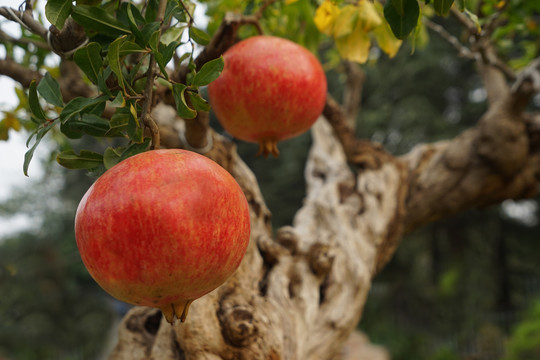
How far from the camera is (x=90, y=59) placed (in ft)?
2.66

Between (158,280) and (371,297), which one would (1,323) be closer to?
(158,280)

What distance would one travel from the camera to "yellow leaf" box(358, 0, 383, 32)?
4.25ft

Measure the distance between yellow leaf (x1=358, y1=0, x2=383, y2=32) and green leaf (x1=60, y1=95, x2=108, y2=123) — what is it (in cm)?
79

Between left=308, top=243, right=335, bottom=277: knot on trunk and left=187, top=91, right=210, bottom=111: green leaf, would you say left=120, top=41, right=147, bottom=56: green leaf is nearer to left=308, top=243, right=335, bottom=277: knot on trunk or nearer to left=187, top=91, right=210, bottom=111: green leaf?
left=187, top=91, right=210, bottom=111: green leaf

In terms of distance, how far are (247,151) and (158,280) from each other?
11384mm

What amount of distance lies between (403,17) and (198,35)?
45 centimetres

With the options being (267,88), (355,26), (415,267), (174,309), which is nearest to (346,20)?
(355,26)

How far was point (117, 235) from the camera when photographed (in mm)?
703

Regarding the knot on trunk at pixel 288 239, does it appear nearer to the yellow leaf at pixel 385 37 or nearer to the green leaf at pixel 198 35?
the yellow leaf at pixel 385 37

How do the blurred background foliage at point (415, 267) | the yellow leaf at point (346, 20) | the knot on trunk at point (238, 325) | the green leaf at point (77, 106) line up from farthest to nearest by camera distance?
the blurred background foliage at point (415, 267)
the yellow leaf at point (346, 20)
the knot on trunk at point (238, 325)
the green leaf at point (77, 106)

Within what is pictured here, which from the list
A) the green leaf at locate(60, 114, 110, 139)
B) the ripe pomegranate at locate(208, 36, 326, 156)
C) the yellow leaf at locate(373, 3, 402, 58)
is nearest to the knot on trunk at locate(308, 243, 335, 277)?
the ripe pomegranate at locate(208, 36, 326, 156)

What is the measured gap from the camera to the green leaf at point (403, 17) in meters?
0.86

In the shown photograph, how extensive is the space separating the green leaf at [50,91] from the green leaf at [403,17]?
Answer: 0.64 meters

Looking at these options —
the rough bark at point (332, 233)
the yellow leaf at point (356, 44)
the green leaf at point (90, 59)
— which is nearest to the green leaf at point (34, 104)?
the green leaf at point (90, 59)
